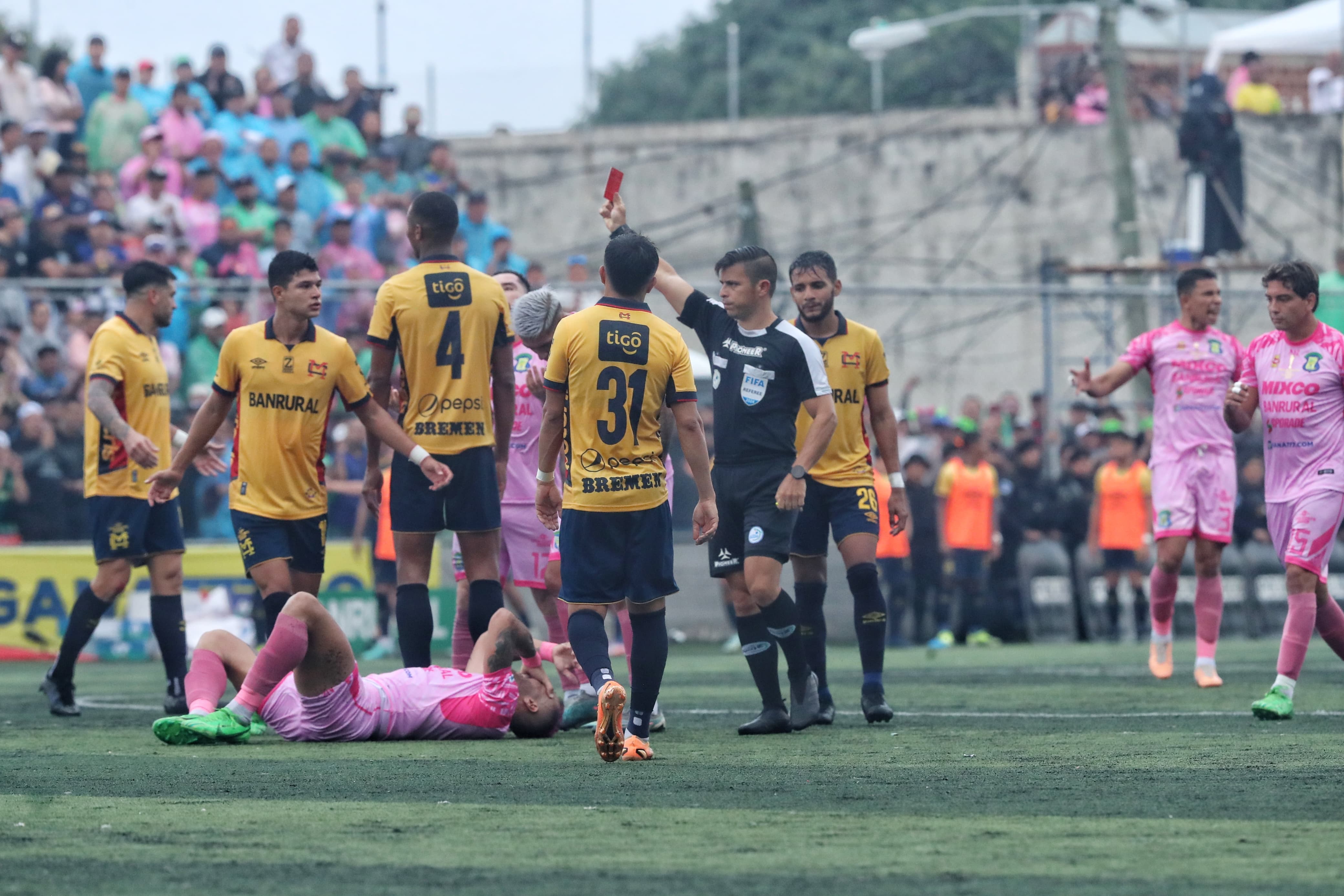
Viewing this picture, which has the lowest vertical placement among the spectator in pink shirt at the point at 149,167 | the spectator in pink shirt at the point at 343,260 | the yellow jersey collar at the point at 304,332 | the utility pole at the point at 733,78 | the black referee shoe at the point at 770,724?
the black referee shoe at the point at 770,724

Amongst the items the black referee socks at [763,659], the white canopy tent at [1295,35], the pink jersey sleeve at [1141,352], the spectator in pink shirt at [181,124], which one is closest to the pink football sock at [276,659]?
the black referee socks at [763,659]

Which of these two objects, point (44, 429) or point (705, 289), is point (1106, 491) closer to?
point (705, 289)

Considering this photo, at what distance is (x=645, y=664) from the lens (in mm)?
7707

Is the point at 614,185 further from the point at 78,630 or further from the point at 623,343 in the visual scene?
the point at 78,630

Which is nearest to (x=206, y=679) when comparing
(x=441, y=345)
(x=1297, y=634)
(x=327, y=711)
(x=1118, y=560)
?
(x=327, y=711)

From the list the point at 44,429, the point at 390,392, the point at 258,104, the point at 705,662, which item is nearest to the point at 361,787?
the point at 390,392

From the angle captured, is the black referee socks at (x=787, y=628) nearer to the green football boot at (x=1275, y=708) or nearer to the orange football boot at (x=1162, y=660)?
the green football boot at (x=1275, y=708)

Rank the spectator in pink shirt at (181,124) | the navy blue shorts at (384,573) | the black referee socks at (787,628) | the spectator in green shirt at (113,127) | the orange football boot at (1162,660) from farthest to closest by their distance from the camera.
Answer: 1. the spectator in green shirt at (113,127)
2. the spectator in pink shirt at (181,124)
3. the navy blue shorts at (384,573)
4. the orange football boot at (1162,660)
5. the black referee socks at (787,628)

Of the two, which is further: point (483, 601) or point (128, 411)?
A: point (128, 411)

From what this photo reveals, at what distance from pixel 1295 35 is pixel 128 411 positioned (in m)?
23.4

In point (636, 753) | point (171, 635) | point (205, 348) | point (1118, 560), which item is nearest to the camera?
point (636, 753)

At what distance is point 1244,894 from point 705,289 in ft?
52.4

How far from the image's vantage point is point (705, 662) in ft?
51.5

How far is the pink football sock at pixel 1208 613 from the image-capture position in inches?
457
